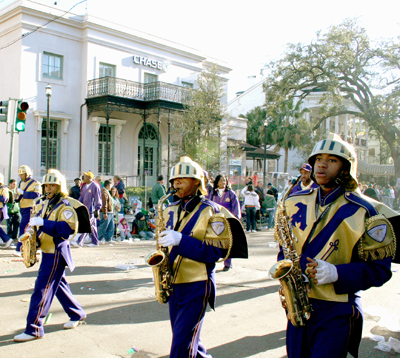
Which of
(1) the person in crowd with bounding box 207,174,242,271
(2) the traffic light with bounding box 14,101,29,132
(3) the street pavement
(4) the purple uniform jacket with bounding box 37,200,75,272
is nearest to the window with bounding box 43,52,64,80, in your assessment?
(2) the traffic light with bounding box 14,101,29,132

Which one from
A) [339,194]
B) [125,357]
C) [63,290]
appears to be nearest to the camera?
[339,194]

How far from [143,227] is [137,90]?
11985 mm

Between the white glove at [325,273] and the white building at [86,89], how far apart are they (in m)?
18.3

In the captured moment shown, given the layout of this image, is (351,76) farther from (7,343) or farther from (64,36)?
(7,343)

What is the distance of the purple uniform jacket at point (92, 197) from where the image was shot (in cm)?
1069

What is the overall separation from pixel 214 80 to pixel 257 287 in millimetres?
16237

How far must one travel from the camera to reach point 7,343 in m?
4.42

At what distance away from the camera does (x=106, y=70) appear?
22.2 meters

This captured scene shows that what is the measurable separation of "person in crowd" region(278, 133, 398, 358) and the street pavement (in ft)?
6.62

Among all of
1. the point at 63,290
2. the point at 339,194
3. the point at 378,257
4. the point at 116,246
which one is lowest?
the point at 116,246

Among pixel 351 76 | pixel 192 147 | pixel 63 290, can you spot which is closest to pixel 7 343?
pixel 63 290

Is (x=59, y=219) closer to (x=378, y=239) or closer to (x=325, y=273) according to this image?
(x=325, y=273)

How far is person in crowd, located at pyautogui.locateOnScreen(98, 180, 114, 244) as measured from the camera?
11423 mm

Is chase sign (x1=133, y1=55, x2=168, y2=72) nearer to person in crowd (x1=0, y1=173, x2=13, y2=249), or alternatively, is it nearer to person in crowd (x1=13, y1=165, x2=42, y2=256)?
person in crowd (x1=0, y1=173, x2=13, y2=249)
